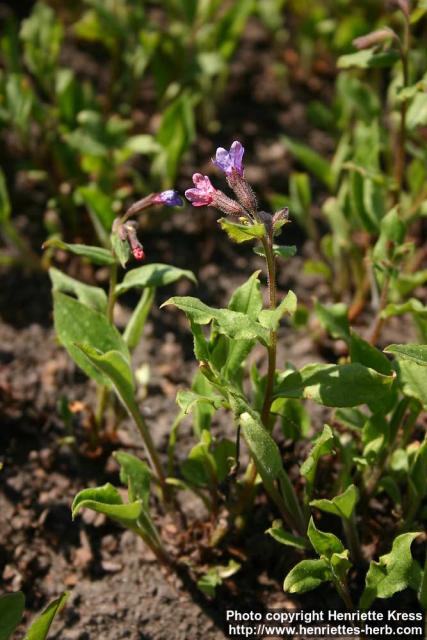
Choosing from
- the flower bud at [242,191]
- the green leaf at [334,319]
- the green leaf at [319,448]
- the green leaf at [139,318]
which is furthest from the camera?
the green leaf at [334,319]

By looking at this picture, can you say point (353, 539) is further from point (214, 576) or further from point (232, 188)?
point (232, 188)

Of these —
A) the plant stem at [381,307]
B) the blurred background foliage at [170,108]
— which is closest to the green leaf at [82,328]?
the blurred background foliage at [170,108]

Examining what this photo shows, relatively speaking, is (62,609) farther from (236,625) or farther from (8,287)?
(8,287)

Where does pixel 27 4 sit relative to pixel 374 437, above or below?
above

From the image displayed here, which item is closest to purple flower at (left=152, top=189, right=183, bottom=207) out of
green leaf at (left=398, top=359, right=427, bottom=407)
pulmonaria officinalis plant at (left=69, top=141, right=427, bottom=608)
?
pulmonaria officinalis plant at (left=69, top=141, right=427, bottom=608)

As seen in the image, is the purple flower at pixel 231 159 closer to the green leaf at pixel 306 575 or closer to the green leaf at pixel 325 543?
→ the green leaf at pixel 325 543

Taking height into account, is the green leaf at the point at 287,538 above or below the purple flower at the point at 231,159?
below

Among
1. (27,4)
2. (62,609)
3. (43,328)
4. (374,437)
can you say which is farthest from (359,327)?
(27,4)
